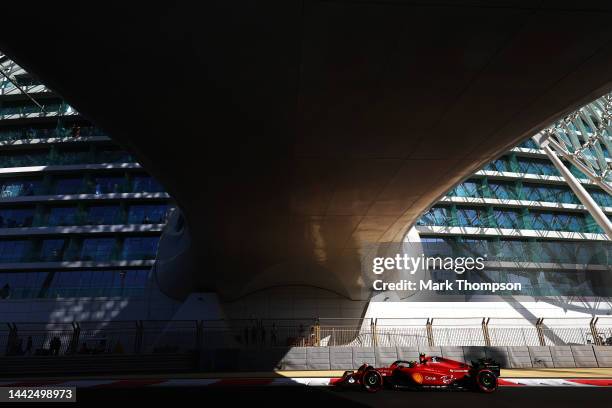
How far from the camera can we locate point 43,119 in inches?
1783

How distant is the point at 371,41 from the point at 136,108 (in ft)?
18.2

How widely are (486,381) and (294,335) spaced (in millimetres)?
20526

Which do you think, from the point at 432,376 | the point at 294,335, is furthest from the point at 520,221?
A: the point at 432,376

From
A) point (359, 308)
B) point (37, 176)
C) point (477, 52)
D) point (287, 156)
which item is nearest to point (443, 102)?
point (477, 52)

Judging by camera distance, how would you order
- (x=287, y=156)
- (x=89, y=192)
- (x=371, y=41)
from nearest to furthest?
(x=371, y=41), (x=287, y=156), (x=89, y=192)

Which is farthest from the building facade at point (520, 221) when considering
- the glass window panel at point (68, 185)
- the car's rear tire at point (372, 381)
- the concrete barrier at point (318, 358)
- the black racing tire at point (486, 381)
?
the glass window panel at point (68, 185)

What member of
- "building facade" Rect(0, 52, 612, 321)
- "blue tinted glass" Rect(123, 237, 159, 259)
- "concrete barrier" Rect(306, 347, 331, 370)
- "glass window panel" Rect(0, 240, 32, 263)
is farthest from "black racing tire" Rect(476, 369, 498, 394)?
"glass window panel" Rect(0, 240, 32, 263)

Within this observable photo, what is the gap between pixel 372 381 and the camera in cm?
961

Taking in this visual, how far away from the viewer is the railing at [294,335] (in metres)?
20.5

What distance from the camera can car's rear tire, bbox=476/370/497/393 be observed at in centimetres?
Answer: 910

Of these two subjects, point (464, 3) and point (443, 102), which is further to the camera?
point (443, 102)

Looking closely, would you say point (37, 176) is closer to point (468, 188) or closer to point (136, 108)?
point (136, 108)

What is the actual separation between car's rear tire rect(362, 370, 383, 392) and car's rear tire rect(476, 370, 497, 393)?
7.45 ft

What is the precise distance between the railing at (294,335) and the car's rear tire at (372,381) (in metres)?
8.74
